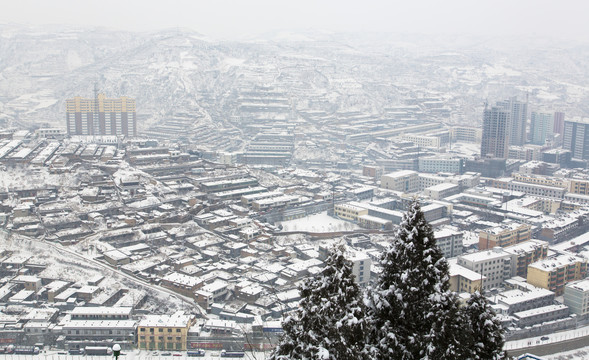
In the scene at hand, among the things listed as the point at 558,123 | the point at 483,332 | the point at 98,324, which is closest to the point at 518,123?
the point at 558,123

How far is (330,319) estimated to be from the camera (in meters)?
2.29

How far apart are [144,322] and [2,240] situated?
525cm

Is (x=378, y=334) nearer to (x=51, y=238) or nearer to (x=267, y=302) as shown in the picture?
(x=267, y=302)

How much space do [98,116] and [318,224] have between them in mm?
12167

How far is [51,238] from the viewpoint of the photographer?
41.1ft

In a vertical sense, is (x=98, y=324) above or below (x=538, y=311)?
below

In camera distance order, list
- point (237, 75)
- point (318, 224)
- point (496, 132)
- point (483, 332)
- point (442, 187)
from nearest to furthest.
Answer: point (483, 332), point (318, 224), point (442, 187), point (496, 132), point (237, 75)

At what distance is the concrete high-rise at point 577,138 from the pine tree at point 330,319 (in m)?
23.7

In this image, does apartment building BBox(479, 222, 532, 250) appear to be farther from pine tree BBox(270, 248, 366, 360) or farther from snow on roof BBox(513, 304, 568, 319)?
pine tree BBox(270, 248, 366, 360)

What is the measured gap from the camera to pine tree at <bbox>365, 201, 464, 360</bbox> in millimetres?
2400

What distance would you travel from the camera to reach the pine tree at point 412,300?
2400 millimetres

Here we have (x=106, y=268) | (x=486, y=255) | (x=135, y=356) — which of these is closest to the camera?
(x=135, y=356)

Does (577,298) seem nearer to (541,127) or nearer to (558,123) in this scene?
(541,127)

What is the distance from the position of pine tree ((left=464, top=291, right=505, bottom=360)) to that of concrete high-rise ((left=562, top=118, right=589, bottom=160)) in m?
23.3
